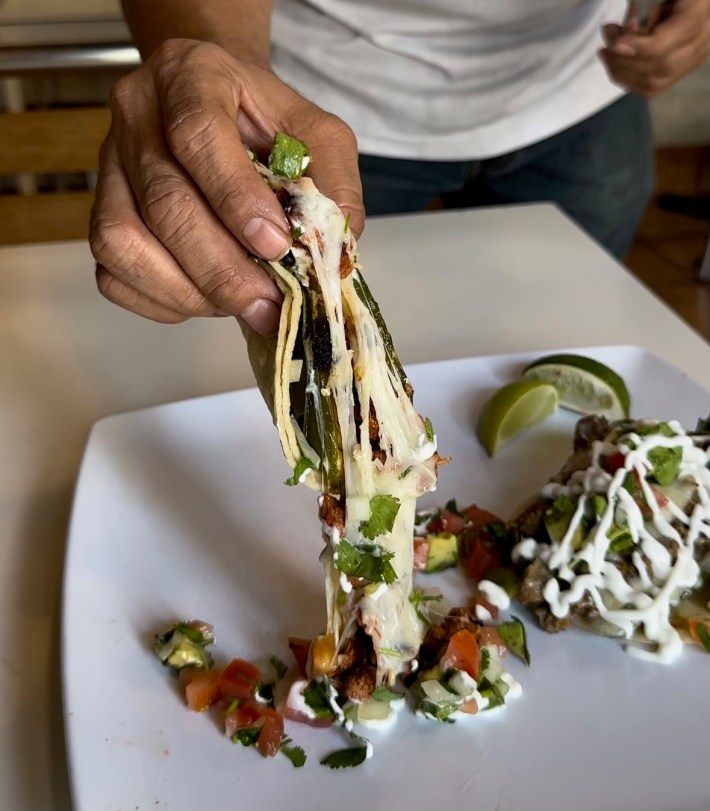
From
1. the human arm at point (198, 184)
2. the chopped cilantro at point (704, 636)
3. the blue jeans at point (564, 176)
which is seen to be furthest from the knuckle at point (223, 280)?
the blue jeans at point (564, 176)

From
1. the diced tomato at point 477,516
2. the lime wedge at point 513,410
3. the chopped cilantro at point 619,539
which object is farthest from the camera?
the lime wedge at point 513,410

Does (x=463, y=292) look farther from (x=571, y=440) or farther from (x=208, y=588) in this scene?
(x=208, y=588)

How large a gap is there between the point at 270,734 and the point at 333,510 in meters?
0.21

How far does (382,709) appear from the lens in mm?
892

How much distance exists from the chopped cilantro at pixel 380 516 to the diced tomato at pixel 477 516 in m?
0.27

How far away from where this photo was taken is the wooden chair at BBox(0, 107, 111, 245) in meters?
2.27

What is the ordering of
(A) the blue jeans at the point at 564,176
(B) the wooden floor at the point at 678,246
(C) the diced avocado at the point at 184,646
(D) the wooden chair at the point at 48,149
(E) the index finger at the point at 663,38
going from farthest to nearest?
1. (B) the wooden floor at the point at 678,246
2. (D) the wooden chair at the point at 48,149
3. (A) the blue jeans at the point at 564,176
4. (E) the index finger at the point at 663,38
5. (C) the diced avocado at the point at 184,646

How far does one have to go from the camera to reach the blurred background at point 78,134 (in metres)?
2.30

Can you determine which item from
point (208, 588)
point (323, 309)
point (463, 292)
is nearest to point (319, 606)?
point (208, 588)

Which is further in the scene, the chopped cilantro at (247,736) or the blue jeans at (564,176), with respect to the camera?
the blue jeans at (564,176)

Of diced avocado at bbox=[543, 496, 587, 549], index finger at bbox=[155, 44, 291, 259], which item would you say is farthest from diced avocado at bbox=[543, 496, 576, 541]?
index finger at bbox=[155, 44, 291, 259]

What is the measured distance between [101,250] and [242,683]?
430mm

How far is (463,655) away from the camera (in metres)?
0.92

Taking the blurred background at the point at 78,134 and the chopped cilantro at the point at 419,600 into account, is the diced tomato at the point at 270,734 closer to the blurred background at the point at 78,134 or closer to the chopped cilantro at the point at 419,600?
the chopped cilantro at the point at 419,600
